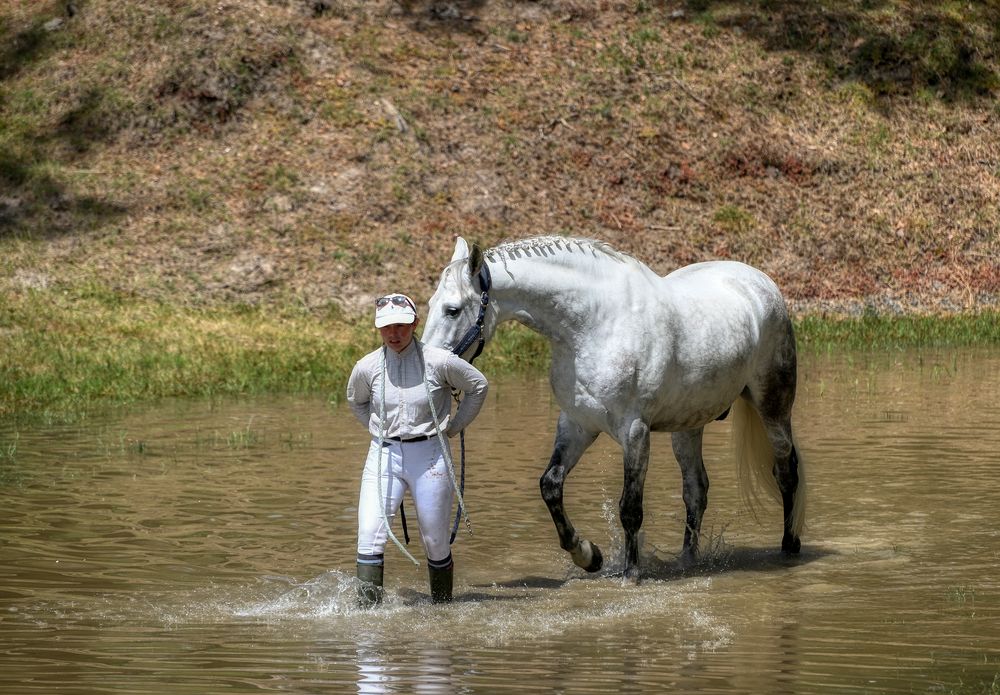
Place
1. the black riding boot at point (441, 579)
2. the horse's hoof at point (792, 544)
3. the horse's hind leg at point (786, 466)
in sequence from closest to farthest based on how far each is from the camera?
1. the black riding boot at point (441, 579)
2. the horse's hoof at point (792, 544)
3. the horse's hind leg at point (786, 466)

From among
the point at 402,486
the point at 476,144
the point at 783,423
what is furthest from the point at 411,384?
the point at 476,144

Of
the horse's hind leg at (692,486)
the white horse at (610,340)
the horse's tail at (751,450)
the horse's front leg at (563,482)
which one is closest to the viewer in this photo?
the white horse at (610,340)

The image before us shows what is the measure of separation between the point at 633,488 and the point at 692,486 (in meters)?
1.01

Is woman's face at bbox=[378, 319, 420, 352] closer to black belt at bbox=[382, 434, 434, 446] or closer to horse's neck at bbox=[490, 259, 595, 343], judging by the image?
black belt at bbox=[382, 434, 434, 446]

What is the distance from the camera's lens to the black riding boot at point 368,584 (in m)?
8.25

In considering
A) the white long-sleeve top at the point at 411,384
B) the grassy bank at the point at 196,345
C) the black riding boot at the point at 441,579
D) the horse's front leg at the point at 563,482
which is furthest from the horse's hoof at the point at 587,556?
the grassy bank at the point at 196,345

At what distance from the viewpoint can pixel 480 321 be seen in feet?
28.1

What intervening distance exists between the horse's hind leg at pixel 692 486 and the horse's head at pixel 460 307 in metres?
2.23

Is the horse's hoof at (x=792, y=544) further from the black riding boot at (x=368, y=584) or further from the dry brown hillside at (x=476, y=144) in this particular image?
the dry brown hillside at (x=476, y=144)

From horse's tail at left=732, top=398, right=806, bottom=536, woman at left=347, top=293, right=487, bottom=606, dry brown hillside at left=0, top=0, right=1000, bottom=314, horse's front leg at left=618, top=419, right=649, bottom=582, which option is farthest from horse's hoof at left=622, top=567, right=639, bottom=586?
dry brown hillside at left=0, top=0, right=1000, bottom=314

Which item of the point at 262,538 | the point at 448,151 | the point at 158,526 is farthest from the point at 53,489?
the point at 448,151

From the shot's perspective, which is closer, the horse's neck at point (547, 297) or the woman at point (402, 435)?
the woman at point (402, 435)

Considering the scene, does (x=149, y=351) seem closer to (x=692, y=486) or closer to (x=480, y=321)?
(x=692, y=486)

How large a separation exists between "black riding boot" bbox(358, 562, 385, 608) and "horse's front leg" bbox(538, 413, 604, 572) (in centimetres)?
126
